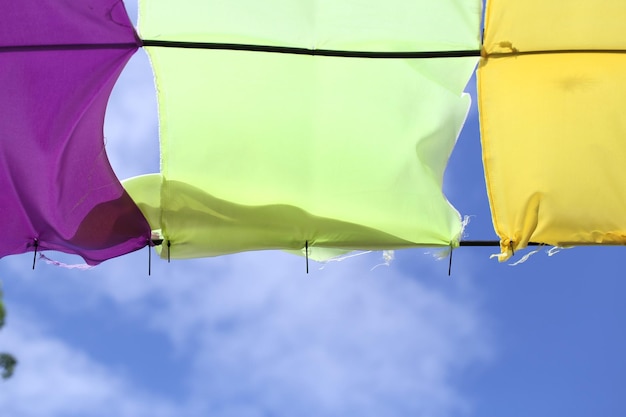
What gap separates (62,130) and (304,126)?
108 centimetres

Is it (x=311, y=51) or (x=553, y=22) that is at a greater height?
(x=553, y=22)

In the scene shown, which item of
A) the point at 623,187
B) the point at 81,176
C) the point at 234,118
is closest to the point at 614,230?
the point at 623,187

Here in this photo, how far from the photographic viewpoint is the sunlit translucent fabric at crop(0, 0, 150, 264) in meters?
3.17

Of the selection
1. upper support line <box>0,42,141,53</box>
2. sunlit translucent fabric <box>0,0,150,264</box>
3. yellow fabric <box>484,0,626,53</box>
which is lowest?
sunlit translucent fabric <box>0,0,150,264</box>

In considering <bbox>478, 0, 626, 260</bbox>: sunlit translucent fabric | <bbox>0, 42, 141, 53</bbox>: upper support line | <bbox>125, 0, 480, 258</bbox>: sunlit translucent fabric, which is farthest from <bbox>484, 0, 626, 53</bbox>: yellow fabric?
<bbox>0, 42, 141, 53</bbox>: upper support line

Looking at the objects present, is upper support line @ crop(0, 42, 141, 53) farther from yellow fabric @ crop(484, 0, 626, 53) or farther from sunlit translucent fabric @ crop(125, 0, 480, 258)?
yellow fabric @ crop(484, 0, 626, 53)

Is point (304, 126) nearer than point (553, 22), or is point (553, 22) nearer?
point (553, 22)

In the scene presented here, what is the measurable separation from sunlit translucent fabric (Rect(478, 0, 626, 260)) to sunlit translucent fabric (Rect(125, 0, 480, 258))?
0.18 metres

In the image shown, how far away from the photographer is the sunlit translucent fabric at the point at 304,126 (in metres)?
3.24

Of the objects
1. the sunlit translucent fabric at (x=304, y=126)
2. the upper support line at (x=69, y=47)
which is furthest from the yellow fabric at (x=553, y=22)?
the upper support line at (x=69, y=47)

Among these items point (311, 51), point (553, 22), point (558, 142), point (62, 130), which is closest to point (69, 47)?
point (62, 130)

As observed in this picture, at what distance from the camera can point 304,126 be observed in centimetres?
341

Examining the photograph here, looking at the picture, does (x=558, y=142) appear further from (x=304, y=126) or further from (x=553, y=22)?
(x=304, y=126)

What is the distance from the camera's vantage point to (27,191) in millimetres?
3350
